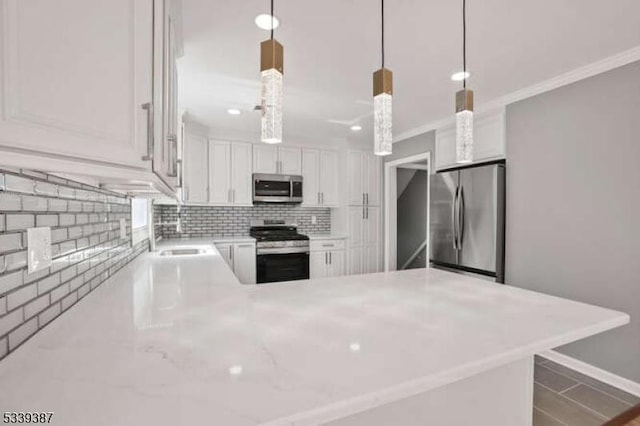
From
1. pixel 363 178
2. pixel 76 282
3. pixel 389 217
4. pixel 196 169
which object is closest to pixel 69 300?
pixel 76 282

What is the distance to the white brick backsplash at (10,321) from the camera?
0.71 meters

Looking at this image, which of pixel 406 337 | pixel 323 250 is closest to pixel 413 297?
pixel 406 337

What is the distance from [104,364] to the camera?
2.31 ft

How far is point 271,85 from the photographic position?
1039 mm

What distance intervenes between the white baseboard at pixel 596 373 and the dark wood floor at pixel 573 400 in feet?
0.11

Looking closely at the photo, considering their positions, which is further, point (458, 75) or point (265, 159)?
point (265, 159)

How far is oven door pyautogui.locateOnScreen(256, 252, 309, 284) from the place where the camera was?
420 cm

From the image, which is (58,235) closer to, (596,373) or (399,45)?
(399,45)

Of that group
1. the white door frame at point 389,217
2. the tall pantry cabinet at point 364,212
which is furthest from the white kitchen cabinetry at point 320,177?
the white door frame at point 389,217

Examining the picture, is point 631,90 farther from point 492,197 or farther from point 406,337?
point 406,337

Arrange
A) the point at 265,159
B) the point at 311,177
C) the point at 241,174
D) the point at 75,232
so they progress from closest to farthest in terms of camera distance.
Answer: the point at 75,232, the point at 241,174, the point at 265,159, the point at 311,177

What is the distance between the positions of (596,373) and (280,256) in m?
3.36

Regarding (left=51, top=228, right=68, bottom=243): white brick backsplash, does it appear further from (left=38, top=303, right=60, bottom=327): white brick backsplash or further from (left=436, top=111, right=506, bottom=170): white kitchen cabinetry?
(left=436, top=111, right=506, bottom=170): white kitchen cabinetry

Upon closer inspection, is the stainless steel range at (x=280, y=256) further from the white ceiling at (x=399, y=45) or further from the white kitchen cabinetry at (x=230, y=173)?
the white ceiling at (x=399, y=45)
